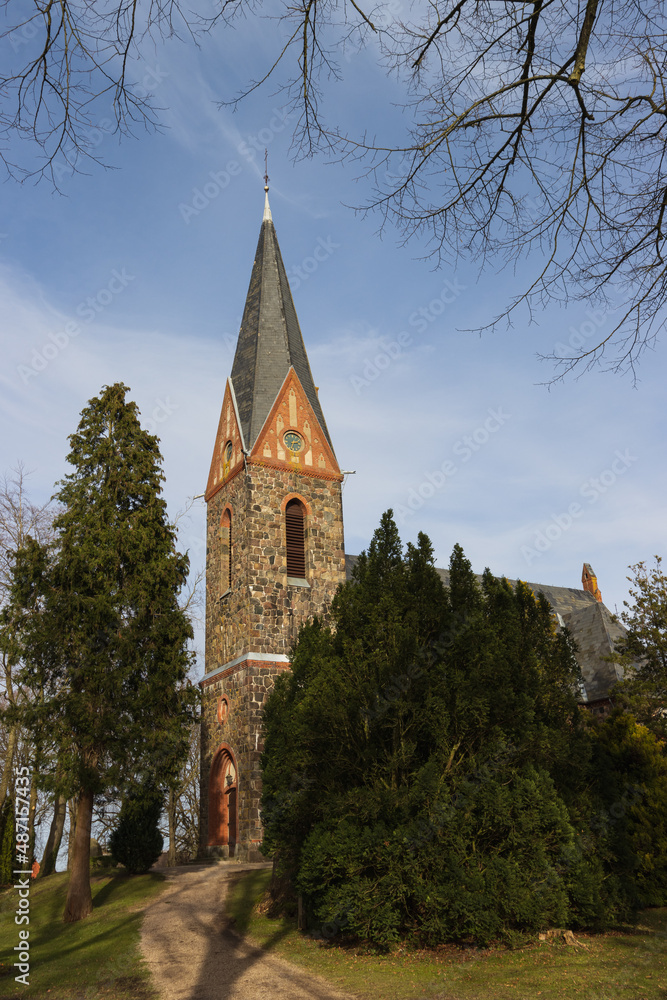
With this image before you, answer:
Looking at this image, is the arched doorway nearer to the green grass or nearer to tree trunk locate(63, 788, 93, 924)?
the green grass

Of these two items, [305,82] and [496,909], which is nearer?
[305,82]

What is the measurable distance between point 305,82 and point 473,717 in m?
7.68

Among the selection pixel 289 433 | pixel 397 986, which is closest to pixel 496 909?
pixel 397 986

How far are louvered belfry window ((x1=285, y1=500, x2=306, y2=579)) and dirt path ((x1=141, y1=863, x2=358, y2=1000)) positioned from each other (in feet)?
31.2

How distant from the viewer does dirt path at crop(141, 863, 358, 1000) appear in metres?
7.96

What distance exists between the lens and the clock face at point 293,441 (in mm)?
23172

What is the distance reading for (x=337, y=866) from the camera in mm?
8922

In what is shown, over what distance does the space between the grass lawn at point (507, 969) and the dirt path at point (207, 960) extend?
374mm

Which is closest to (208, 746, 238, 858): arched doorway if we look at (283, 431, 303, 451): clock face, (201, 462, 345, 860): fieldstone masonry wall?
(201, 462, 345, 860): fieldstone masonry wall

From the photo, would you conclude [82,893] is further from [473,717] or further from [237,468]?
[237,468]

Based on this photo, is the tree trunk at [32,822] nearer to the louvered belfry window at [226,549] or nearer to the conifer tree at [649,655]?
the louvered belfry window at [226,549]

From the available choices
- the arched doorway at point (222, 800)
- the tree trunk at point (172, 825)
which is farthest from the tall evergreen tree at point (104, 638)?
the tree trunk at point (172, 825)

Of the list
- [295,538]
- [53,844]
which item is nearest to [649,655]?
[295,538]

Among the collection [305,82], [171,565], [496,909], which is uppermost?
[171,565]
